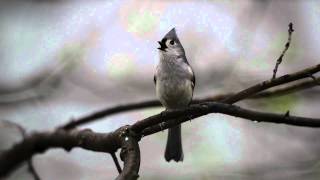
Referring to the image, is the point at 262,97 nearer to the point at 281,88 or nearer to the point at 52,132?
the point at 281,88

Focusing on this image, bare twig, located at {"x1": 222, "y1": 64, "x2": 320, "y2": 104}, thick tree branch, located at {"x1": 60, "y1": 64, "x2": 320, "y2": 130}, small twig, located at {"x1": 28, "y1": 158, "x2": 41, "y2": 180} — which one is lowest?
small twig, located at {"x1": 28, "y1": 158, "x2": 41, "y2": 180}

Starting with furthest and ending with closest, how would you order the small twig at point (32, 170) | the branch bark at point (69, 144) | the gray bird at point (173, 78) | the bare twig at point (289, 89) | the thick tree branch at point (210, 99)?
the gray bird at point (173, 78) < the bare twig at point (289, 89) < the small twig at point (32, 170) < the branch bark at point (69, 144) < the thick tree branch at point (210, 99)

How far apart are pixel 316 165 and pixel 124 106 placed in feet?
4.87

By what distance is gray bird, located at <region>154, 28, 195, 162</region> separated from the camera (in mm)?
4285

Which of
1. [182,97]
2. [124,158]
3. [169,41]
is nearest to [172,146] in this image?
[182,97]

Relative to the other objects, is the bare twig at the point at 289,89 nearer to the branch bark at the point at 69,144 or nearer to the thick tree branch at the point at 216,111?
the thick tree branch at the point at 216,111

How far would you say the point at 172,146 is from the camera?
4602mm

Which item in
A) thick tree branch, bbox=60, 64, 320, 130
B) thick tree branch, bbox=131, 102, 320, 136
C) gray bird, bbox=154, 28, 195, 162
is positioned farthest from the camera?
gray bird, bbox=154, 28, 195, 162

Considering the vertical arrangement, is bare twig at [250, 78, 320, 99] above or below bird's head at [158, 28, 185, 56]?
below

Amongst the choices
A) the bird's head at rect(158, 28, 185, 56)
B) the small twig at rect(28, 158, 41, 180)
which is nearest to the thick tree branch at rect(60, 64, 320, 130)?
the small twig at rect(28, 158, 41, 180)

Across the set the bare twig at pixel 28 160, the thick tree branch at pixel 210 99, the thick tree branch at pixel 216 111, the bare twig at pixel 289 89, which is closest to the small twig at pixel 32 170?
the bare twig at pixel 28 160

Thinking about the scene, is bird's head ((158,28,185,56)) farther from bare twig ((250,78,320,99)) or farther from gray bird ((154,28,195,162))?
bare twig ((250,78,320,99))

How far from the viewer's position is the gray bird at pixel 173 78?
4.29m

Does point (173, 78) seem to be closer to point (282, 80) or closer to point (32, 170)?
point (32, 170)
